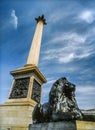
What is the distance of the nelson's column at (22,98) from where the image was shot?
8.63 meters

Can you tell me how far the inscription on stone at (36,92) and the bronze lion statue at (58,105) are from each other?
16.9ft

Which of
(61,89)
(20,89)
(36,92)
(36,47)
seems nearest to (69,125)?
(61,89)

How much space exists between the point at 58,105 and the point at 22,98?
18.9 feet

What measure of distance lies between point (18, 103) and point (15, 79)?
2.43 meters

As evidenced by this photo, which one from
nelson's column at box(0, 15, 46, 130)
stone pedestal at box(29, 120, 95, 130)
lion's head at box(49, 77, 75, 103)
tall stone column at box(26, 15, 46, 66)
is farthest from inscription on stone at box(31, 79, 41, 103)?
stone pedestal at box(29, 120, 95, 130)

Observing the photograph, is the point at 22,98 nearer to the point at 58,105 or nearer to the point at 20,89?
the point at 20,89

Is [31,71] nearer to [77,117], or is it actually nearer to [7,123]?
[7,123]

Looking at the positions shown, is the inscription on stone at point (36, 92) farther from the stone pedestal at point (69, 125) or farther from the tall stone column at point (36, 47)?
the stone pedestal at point (69, 125)

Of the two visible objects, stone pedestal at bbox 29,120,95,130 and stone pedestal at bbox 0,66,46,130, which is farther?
stone pedestal at bbox 0,66,46,130

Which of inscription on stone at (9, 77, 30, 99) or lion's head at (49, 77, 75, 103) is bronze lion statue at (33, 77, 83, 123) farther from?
inscription on stone at (9, 77, 30, 99)

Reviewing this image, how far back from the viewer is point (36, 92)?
34.9 feet

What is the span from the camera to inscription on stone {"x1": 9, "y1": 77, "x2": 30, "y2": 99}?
10.2 meters

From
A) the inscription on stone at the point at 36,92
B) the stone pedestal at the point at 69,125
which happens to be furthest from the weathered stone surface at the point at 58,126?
the inscription on stone at the point at 36,92

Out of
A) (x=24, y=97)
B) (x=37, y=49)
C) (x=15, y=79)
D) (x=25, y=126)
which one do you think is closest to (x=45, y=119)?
(x=25, y=126)
